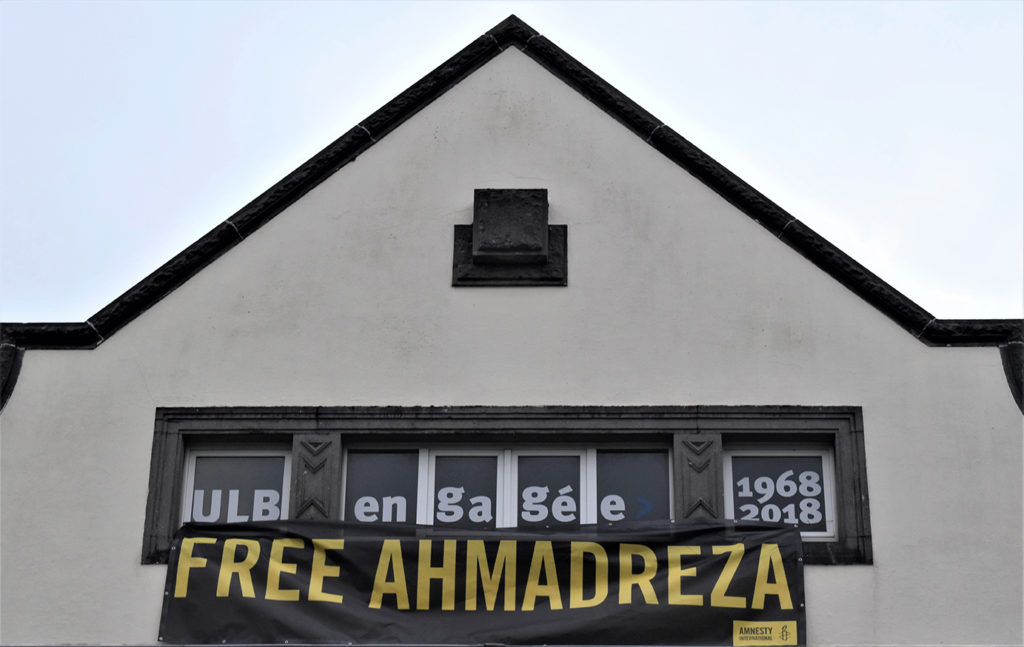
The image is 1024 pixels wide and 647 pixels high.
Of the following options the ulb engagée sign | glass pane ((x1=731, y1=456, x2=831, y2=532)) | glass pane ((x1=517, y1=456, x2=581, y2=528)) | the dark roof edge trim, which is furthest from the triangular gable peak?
glass pane ((x1=517, y1=456, x2=581, y2=528))

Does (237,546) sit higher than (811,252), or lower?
lower

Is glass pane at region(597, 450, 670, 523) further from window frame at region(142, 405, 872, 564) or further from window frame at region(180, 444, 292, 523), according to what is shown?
window frame at region(180, 444, 292, 523)

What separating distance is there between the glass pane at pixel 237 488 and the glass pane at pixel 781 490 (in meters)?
3.20

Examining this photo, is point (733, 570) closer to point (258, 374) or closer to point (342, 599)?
point (342, 599)

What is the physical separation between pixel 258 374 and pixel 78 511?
1551mm

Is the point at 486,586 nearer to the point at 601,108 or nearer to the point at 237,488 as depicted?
the point at 237,488

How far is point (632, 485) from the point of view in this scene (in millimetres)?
13094

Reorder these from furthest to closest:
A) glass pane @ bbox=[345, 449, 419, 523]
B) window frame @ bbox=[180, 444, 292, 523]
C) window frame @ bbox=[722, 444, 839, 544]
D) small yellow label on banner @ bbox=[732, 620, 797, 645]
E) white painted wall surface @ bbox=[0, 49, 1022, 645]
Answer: window frame @ bbox=[180, 444, 292, 523], glass pane @ bbox=[345, 449, 419, 523], window frame @ bbox=[722, 444, 839, 544], white painted wall surface @ bbox=[0, 49, 1022, 645], small yellow label on banner @ bbox=[732, 620, 797, 645]

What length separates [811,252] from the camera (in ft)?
44.2

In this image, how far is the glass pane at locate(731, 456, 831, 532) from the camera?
12.9m

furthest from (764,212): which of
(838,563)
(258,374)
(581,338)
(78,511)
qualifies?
(78,511)

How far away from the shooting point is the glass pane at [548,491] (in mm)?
13016

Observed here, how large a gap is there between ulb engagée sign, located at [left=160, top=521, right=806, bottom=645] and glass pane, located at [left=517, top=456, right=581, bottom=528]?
1.33 ft

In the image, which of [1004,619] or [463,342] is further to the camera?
[463,342]
